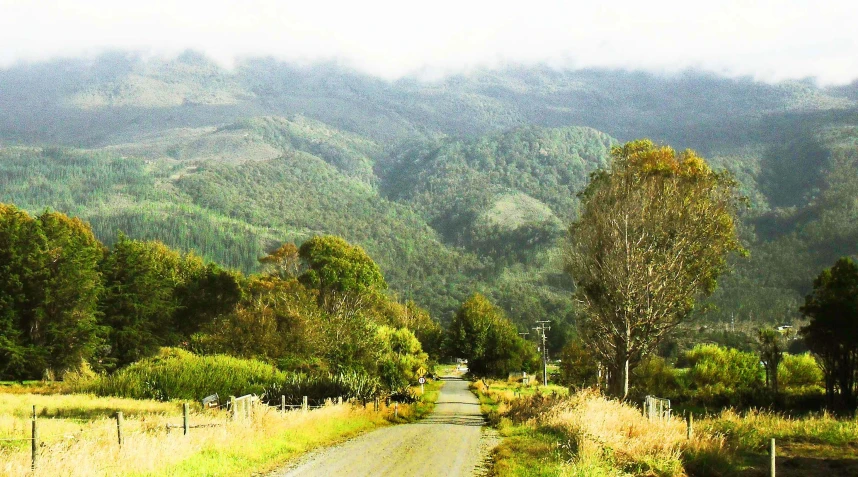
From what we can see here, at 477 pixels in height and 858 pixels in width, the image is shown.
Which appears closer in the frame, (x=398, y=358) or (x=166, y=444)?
(x=166, y=444)

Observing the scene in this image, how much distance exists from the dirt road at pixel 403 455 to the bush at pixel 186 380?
11.4 m

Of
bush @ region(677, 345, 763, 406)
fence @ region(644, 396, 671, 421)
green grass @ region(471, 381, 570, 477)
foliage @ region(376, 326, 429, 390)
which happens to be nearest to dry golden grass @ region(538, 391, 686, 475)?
fence @ region(644, 396, 671, 421)

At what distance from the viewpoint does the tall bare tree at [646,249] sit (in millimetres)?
35000

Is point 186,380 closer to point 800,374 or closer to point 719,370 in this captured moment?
point 719,370

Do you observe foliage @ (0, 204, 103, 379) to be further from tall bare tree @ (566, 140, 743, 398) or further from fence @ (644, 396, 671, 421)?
fence @ (644, 396, 671, 421)

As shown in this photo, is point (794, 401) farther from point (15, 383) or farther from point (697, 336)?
point (697, 336)

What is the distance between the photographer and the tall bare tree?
115 feet

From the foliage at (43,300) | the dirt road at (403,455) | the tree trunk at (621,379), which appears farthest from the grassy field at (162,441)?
the foliage at (43,300)

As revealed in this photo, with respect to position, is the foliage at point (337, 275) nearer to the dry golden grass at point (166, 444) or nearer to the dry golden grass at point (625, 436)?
the dry golden grass at point (166, 444)

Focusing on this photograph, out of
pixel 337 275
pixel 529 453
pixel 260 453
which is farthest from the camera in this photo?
pixel 337 275

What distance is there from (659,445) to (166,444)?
13.5 meters

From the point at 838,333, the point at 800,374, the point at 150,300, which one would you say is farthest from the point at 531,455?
the point at 150,300

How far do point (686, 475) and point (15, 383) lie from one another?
5348cm

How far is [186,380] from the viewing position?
46281 millimetres
